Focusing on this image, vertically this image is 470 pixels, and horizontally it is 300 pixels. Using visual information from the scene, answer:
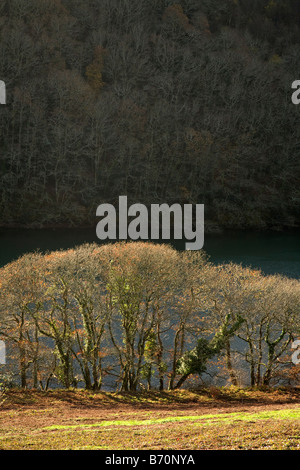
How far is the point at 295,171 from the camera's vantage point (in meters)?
109

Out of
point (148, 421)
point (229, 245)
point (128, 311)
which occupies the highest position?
point (229, 245)

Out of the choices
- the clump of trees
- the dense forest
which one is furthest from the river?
the clump of trees

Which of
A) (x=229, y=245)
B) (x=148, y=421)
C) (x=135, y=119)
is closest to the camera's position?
(x=148, y=421)

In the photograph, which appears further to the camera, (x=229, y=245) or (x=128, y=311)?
(x=229, y=245)

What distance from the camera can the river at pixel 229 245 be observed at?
63.5 metres

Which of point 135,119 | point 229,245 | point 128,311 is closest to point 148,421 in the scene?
point 128,311

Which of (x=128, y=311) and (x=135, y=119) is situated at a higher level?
(x=135, y=119)

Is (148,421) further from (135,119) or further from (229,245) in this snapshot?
(135,119)

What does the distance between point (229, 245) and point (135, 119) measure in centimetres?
3841

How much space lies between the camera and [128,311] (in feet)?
109

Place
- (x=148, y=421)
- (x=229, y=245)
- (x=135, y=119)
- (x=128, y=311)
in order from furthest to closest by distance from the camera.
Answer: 1. (x=135, y=119)
2. (x=229, y=245)
3. (x=128, y=311)
4. (x=148, y=421)

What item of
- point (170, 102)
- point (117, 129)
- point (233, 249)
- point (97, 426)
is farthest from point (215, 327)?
point (170, 102)

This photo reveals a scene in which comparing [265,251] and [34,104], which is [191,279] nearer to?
[265,251]

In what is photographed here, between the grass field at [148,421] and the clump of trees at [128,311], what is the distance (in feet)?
9.41
